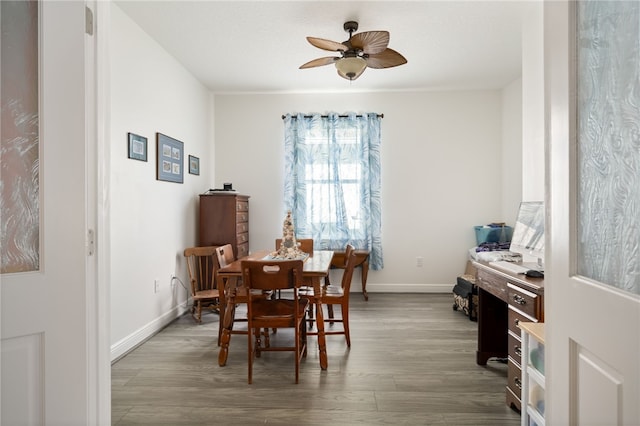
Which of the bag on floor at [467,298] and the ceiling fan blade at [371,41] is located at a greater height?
the ceiling fan blade at [371,41]

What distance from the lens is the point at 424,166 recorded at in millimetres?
5172

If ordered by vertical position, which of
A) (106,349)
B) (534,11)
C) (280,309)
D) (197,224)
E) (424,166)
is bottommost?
(280,309)

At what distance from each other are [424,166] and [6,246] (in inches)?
190

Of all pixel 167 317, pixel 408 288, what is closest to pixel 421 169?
pixel 408 288

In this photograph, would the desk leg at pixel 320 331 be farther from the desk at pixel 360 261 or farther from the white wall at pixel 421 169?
the white wall at pixel 421 169

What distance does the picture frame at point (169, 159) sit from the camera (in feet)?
12.0

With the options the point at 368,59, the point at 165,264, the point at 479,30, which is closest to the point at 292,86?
the point at 368,59

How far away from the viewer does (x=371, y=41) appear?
2768 mm

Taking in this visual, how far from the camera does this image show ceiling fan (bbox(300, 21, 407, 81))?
2762 millimetres

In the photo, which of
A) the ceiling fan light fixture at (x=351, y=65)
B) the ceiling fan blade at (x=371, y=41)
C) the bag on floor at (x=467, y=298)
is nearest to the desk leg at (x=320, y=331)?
the ceiling fan light fixture at (x=351, y=65)

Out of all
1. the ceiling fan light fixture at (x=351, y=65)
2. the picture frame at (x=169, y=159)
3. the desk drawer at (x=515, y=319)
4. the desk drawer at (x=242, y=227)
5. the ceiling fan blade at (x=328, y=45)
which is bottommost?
the desk drawer at (x=515, y=319)

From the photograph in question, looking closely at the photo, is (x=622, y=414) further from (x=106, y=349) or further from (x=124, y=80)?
(x=124, y=80)

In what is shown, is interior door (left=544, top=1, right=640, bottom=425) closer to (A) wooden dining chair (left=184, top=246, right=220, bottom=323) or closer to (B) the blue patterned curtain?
(A) wooden dining chair (left=184, top=246, right=220, bottom=323)

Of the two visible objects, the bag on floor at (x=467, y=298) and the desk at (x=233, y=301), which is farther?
the bag on floor at (x=467, y=298)
